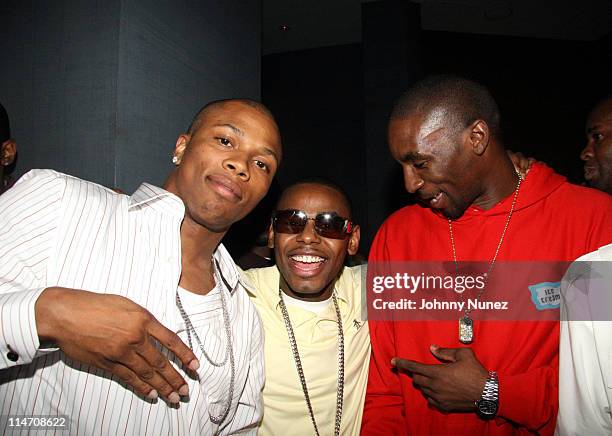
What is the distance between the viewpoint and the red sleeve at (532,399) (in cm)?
187

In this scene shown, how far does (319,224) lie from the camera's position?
245 cm

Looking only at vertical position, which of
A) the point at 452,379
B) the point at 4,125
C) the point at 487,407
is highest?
the point at 4,125

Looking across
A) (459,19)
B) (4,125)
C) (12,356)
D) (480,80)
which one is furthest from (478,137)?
(480,80)

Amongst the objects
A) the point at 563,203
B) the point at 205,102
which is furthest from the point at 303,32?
the point at 563,203

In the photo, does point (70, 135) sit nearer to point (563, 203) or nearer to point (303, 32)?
point (563, 203)

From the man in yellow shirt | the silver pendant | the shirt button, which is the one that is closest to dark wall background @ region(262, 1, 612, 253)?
the man in yellow shirt

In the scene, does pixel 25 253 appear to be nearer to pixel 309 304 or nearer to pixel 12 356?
pixel 12 356

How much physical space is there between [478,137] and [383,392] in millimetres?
1301

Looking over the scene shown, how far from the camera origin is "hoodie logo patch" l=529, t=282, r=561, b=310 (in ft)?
6.67

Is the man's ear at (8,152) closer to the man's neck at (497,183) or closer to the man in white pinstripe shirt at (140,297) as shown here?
the man in white pinstripe shirt at (140,297)

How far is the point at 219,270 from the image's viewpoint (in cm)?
214

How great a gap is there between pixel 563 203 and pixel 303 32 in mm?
4886

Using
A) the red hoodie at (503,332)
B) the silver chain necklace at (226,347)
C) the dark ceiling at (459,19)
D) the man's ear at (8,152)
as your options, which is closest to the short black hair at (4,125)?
the man's ear at (8,152)

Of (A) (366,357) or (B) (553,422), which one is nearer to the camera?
(B) (553,422)
